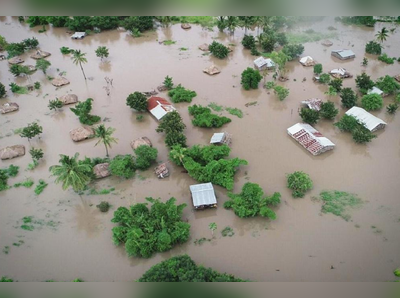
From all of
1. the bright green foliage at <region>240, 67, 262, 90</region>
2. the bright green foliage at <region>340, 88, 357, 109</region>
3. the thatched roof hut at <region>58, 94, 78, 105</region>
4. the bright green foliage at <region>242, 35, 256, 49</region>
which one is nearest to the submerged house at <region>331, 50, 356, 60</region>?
the bright green foliage at <region>340, 88, 357, 109</region>

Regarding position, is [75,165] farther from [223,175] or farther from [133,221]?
[223,175]

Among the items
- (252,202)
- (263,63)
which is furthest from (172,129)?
(263,63)

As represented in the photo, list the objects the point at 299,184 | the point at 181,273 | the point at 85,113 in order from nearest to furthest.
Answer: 1. the point at 181,273
2. the point at 299,184
3. the point at 85,113

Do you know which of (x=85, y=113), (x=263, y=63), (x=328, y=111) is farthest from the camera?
(x=263, y=63)

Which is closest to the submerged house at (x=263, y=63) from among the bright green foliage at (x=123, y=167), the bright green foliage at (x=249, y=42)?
the bright green foliage at (x=249, y=42)

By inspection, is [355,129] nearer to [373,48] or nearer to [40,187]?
[373,48]

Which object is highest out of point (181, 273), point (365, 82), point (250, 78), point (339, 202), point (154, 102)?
point (250, 78)
